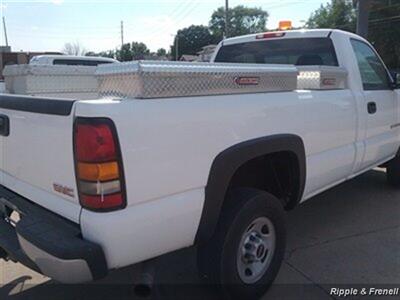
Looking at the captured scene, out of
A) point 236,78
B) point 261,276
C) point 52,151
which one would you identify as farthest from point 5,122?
point 261,276

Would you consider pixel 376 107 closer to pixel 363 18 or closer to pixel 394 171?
pixel 394 171

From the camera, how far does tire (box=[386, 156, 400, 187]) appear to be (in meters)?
5.82

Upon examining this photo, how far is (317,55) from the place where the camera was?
4672 millimetres

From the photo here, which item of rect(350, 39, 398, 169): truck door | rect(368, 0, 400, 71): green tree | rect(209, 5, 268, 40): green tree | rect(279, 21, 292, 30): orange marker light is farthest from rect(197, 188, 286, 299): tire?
rect(209, 5, 268, 40): green tree

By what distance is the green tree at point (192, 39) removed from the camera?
275ft

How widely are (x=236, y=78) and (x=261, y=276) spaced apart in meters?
1.41

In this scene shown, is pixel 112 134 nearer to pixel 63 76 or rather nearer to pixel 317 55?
pixel 63 76

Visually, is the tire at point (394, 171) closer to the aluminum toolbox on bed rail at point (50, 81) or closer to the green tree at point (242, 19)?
the aluminum toolbox on bed rail at point (50, 81)

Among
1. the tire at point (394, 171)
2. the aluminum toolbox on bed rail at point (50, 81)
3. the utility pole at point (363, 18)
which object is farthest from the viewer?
the utility pole at point (363, 18)

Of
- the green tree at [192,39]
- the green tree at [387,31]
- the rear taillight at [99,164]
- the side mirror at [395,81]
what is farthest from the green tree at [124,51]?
the rear taillight at [99,164]

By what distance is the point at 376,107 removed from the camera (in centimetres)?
471

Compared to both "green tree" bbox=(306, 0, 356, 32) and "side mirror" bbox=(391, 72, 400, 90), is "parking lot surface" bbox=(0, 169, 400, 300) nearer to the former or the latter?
"side mirror" bbox=(391, 72, 400, 90)

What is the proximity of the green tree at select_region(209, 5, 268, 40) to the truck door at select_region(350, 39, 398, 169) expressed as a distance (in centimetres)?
8741

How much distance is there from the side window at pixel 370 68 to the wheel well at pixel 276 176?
1.62 meters
